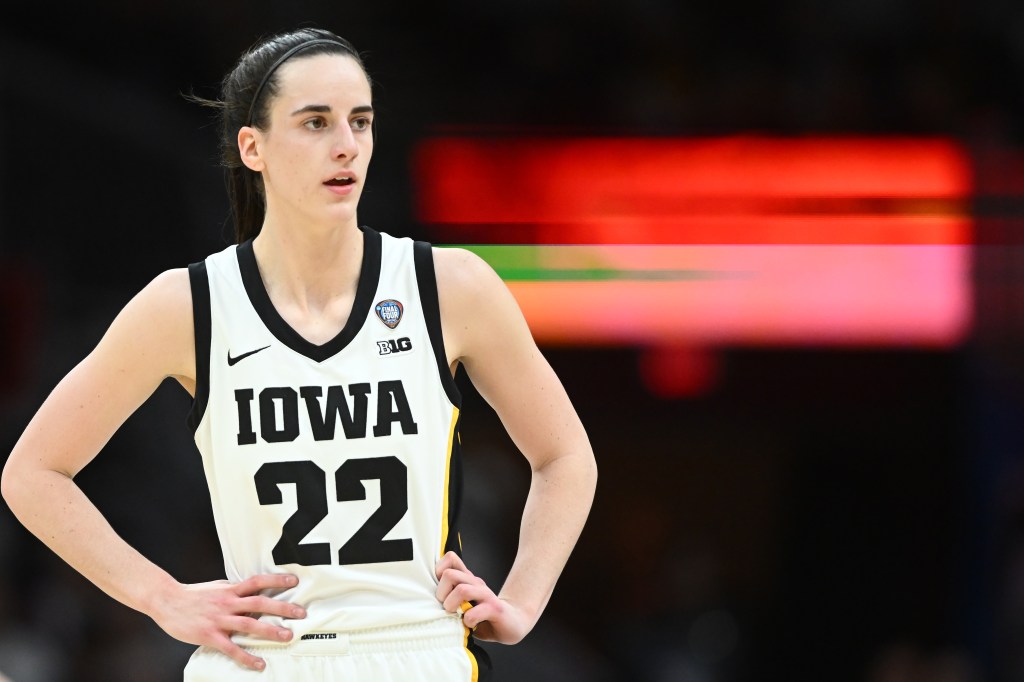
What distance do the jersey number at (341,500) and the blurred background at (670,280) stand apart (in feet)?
15.8

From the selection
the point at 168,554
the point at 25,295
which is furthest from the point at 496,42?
the point at 168,554

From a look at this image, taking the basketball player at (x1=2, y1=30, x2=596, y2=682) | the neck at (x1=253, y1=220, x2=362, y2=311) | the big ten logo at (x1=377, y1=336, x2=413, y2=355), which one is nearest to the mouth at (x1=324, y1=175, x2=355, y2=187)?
the basketball player at (x1=2, y1=30, x2=596, y2=682)

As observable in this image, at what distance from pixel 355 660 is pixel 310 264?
77 centimetres

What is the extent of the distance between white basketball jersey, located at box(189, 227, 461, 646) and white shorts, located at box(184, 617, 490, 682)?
1.1 inches

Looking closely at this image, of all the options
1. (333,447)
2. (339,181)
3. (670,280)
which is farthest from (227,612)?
(670,280)

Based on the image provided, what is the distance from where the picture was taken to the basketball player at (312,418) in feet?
8.60

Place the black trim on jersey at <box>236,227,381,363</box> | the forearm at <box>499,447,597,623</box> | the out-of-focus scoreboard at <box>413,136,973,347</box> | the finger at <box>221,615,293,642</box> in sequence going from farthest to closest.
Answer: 1. the out-of-focus scoreboard at <box>413,136,973,347</box>
2. the forearm at <box>499,447,597,623</box>
3. the black trim on jersey at <box>236,227,381,363</box>
4. the finger at <box>221,615,293,642</box>

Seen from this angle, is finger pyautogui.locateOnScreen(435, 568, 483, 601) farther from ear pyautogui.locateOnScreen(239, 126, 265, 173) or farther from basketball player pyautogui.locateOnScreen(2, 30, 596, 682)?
ear pyautogui.locateOnScreen(239, 126, 265, 173)

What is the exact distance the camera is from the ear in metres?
2.78

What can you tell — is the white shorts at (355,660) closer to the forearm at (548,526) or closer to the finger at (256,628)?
the finger at (256,628)

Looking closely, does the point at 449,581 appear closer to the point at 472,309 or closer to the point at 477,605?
the point at 477,605

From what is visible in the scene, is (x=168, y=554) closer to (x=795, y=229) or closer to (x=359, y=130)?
(x=795, y=229)

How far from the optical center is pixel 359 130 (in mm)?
2729

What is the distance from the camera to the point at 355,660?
2604 mm
